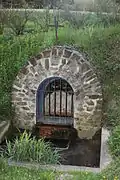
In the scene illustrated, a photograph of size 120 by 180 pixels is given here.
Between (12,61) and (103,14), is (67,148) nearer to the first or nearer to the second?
(12,61)

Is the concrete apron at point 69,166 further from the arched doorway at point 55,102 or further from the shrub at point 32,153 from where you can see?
the arched doorway at point 55,102

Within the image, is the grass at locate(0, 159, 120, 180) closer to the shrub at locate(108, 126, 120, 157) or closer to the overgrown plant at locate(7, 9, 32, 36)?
the shrub at locate(108, 126, 120, 157)

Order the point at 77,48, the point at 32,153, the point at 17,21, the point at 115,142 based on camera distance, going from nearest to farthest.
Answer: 1. the point at 32,153
2. the point at 115,142
3. the point at 77,48
4. the point at 17,21

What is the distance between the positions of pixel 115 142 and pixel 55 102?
318cm

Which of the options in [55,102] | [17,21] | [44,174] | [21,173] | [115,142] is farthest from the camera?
[17,21]

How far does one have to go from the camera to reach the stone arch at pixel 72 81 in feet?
37.1

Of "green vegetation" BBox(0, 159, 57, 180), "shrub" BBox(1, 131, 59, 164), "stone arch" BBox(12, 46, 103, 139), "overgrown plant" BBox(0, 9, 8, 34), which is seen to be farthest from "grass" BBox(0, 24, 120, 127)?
"green vegetation" BBox(0, 159, 57, 180)

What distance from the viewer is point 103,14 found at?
15.7m

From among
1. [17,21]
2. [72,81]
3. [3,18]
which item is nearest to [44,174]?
[72,81]

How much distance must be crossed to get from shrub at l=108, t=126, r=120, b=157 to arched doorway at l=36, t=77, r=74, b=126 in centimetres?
234

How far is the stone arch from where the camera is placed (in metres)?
11.3

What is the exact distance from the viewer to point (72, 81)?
11.4 meters

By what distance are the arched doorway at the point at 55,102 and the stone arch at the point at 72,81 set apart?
33 cm

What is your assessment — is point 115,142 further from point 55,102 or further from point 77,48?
point 77,48
